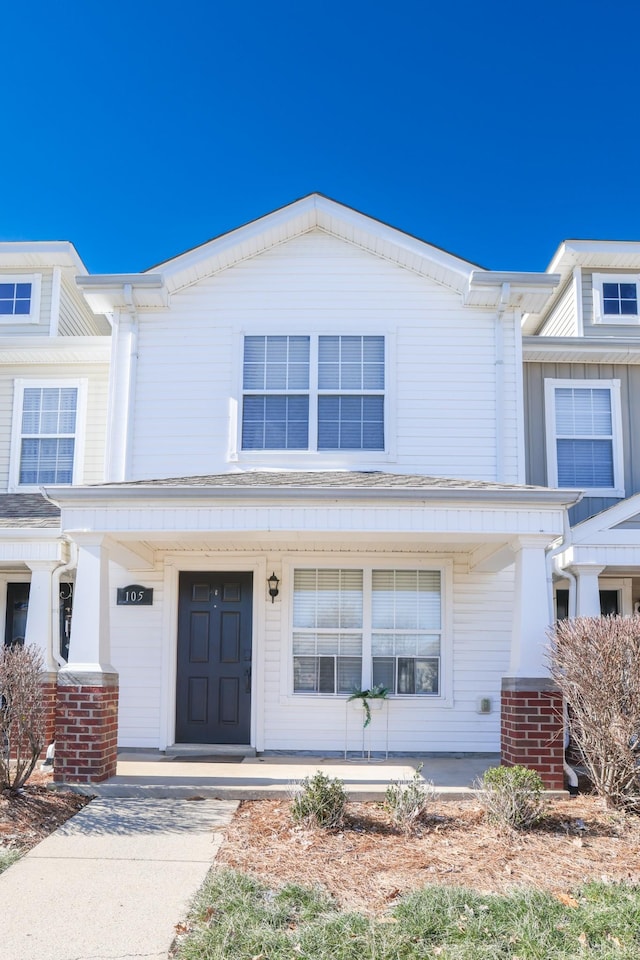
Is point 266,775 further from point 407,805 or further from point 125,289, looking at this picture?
point 125,289

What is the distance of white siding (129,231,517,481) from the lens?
391 inches

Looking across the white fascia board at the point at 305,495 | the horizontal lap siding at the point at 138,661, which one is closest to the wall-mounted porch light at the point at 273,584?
the horizontal lap siding at the point at 138,661

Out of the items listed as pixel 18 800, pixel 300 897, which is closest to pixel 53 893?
pixel 300 897

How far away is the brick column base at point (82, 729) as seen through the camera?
7.35 meters

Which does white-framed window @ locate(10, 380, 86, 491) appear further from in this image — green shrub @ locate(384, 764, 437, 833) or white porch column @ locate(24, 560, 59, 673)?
green shrub @ locate(384, 764, 437, 833)

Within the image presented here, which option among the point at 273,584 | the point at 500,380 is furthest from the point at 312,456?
the point at 500,380

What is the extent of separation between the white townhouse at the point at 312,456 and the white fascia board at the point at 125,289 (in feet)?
0.08

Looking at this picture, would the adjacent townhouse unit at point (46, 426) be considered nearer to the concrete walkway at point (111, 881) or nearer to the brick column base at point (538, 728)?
the concrete walkway at point (111, 881)

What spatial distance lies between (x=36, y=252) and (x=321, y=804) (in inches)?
382

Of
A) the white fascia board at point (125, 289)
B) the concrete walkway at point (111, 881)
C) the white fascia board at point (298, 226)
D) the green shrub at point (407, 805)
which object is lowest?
the concrete walkway at point (111, 881)

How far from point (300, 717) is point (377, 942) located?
539cm

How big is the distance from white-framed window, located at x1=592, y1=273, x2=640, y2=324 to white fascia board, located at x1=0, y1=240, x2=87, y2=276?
821 centimetres

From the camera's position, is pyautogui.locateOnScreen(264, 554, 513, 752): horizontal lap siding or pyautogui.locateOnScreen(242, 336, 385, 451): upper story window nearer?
pyautogui.locateOnScreen(264, 554, 513, 752): horizontal lap siding

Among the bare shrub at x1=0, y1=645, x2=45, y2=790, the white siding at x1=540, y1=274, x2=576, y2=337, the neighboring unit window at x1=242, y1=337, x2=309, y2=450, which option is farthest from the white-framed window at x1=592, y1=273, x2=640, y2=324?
the bare shrub at x1=0, y1=645, x2=45, y2=790
